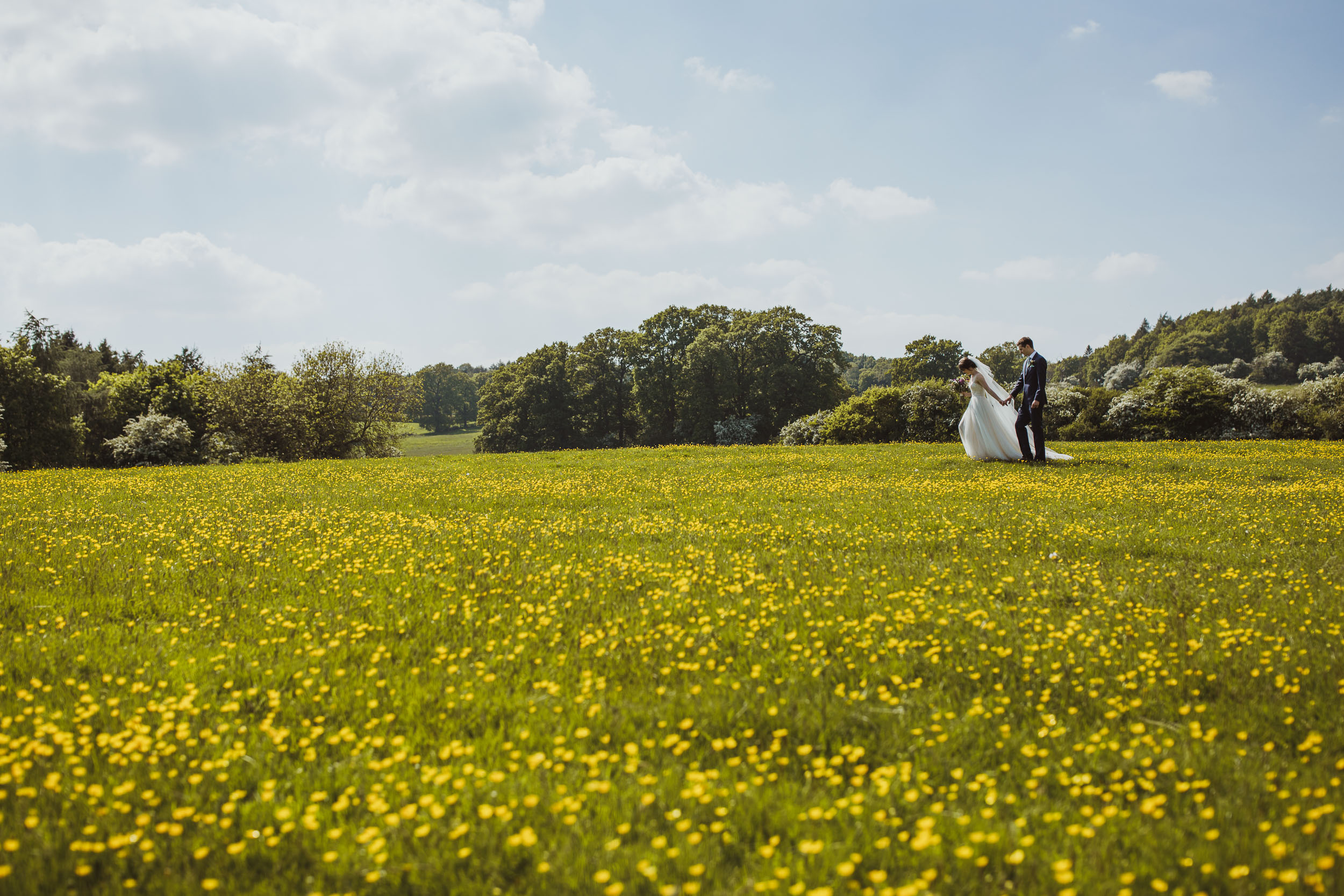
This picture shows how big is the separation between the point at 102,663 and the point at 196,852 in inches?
131

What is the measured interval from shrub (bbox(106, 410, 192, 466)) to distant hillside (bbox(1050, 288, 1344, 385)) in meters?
164

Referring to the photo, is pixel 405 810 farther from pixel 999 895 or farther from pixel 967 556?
pixel 967 556

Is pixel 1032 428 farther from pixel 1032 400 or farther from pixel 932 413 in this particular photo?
pixel 932 413

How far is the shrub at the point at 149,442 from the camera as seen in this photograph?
3506cm

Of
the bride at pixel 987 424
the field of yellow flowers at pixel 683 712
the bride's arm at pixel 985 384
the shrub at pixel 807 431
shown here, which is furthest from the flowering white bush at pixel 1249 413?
A: the field of yellow flowers at pixel 683 712

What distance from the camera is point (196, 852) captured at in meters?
3.11

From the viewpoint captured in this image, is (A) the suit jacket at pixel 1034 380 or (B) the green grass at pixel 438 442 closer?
(A) the suit jacket at pixel 1034 380

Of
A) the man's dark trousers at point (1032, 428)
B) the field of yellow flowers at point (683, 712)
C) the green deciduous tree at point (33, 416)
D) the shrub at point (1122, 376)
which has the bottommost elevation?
the field of yellow flowers at point (683, 712)

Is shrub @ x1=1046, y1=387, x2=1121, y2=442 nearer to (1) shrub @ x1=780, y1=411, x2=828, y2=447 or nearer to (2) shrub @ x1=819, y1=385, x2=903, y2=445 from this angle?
(2) shrub @ x1=819, y1=385, x2=903, y2=445

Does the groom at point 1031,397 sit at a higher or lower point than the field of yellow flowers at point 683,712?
higher

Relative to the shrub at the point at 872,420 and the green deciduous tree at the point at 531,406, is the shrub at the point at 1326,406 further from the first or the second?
the green deciduous tree at the point at 531,406

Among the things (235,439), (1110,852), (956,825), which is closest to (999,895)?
(956,825)

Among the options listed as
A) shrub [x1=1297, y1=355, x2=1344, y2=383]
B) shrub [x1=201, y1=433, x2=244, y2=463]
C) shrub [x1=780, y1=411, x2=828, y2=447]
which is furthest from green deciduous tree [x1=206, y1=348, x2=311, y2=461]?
shrub [x1=1297, y1=355, x2=1344, y2=383]

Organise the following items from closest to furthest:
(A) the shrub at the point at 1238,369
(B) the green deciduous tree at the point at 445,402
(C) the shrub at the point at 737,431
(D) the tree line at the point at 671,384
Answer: (C) the shrub at the point at 737,431
(D) the tree line at the point at 671,384
(A) the shrub at the point at 1238,369
(B) the green deciduous tree at the point at 445,402
